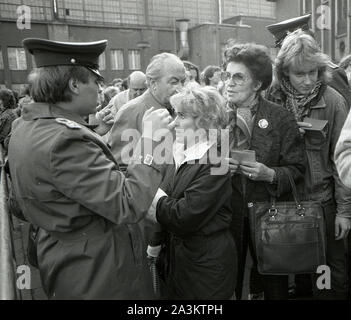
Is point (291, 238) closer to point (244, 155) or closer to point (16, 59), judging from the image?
point (244, 155)

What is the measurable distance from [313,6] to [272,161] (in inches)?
1058

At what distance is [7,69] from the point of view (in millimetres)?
25344

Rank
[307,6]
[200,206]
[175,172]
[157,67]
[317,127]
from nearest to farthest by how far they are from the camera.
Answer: [200,206]
[175,172]
[317,127]
[157,67]
[307,6]

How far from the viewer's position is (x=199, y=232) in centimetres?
210

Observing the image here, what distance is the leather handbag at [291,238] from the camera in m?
2.24

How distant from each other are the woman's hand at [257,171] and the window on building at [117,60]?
2974 cm

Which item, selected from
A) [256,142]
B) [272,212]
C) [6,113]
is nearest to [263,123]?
[256,142]

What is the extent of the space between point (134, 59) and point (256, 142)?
3116 centimetres

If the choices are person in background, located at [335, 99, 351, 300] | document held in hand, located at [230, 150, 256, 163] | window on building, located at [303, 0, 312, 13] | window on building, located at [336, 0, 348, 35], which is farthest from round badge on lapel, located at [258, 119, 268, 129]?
window on building, located at [303, 0, 312, 13]

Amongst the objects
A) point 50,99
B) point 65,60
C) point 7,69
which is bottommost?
point 50,99

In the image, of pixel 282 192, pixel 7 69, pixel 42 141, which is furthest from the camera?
pixel 7 69
